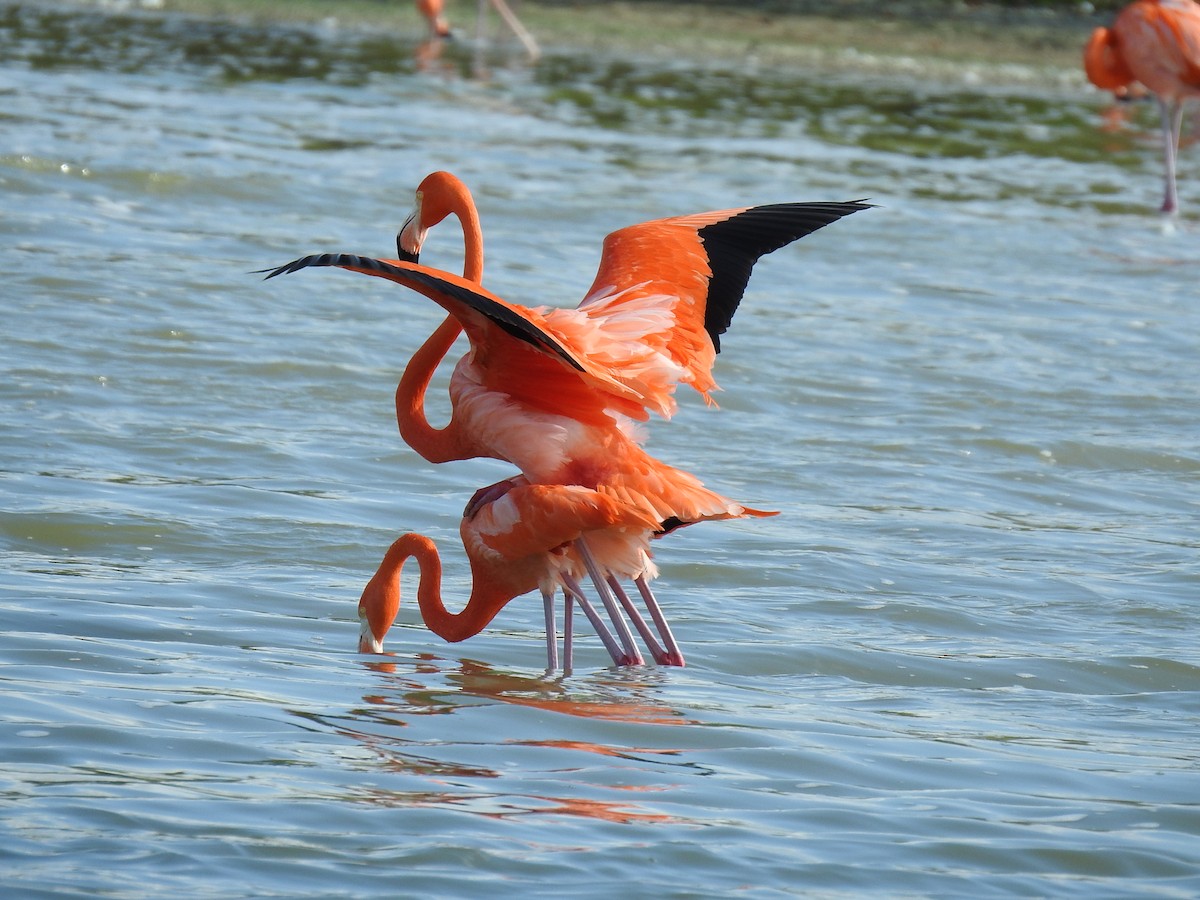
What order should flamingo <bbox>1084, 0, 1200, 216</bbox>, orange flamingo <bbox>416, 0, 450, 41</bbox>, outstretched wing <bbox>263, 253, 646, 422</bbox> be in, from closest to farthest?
outstretched wing <bbox>263, 253, 646, 422</bbox> → flamingo <bbox>1084, 0, 1200, 216</bbox> → orange flamingo <bbox>416, 0, 450, 41</bbox>

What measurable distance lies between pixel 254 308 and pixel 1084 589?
16.4ft

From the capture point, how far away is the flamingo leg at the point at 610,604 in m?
5.31

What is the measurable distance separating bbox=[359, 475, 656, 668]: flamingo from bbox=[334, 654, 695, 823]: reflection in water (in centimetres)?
14

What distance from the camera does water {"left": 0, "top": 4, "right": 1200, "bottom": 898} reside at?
3.87 meters

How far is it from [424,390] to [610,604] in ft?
3.00

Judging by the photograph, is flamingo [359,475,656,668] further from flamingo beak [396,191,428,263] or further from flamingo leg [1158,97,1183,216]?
flamingo leg [1158,97,1183,216]

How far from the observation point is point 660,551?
6801mm

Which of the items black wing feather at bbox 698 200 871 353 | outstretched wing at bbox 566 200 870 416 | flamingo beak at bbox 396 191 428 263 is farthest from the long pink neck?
black wing feather at bbox 698 200 871 353

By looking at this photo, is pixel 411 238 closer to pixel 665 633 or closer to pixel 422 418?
pixel 422 418

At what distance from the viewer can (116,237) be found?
10570 mm

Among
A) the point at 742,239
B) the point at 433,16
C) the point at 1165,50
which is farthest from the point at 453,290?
the point at 433,16

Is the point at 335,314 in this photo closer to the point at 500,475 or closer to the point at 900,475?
the point at 500,475

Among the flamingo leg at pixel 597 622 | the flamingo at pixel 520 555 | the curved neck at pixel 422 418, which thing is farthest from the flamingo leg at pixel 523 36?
the flamingo leg at pixel 597 622

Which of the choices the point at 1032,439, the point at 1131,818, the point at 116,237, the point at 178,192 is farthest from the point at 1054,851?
the point at 178,192
